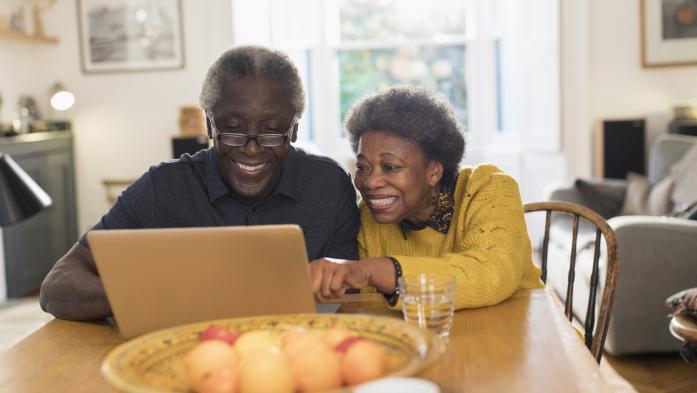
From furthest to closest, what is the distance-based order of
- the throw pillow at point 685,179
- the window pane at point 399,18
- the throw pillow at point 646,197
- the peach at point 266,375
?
the window pane at point 399,18
the throw pillow at point 646,197
the throw pillow at point 685,179
the peach at point 266,375

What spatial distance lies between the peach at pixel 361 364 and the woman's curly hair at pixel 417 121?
894 mm

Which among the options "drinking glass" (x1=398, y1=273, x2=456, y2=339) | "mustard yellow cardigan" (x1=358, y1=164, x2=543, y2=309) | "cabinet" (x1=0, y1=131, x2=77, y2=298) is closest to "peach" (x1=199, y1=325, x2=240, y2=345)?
"drinking glass" (x1=398, y1=273, x2=456, y2=339)

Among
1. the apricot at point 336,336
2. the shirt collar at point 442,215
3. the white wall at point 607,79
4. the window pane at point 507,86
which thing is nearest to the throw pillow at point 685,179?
the white wall at point 607,79

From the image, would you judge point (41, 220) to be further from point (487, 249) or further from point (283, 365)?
point (283, 365)

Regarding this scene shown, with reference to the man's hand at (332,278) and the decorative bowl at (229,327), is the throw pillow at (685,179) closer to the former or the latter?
the man's hand at (332,278)

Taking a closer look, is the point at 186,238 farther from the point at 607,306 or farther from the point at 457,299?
the point at 607,306

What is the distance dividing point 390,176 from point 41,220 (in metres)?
4.46

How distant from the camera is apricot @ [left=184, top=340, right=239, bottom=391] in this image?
0.92 meters

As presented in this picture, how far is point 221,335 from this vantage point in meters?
1.00

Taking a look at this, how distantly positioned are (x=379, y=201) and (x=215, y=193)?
0.34 metres

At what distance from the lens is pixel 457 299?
4.83ft

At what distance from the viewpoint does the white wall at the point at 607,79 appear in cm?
586

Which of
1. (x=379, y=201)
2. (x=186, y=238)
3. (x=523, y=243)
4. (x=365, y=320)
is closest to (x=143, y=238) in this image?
(x=186, y=238)

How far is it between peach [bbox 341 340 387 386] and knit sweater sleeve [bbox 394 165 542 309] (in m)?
0.54
